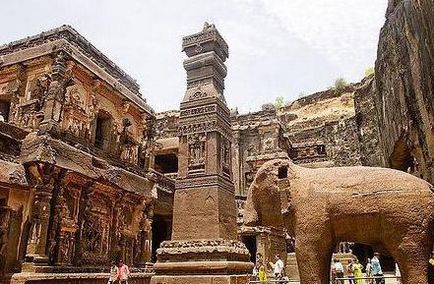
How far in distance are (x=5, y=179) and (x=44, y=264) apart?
111 inches

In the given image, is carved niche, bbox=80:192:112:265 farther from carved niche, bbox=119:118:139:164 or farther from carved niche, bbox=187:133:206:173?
carved niche, bbox=187:133:206:173

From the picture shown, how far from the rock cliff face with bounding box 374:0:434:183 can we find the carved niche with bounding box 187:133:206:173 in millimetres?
4836

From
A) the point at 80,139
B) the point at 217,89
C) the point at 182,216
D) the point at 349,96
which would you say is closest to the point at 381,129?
the point at 217,89

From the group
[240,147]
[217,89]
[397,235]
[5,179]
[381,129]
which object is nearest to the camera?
[397,235]

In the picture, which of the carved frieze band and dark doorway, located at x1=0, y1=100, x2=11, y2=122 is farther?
dark doorway, located at x1=0, y1=100, x2=11, y2=122

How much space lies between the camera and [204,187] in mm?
6887

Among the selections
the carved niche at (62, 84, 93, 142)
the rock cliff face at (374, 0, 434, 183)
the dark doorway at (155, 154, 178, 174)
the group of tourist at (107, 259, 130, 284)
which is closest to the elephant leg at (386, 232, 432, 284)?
the rock cliff face at (374, 0, 434, 183)

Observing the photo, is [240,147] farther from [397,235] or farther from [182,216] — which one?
[397,235]

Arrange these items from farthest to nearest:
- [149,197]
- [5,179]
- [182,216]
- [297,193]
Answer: [149,197] → [5,179] → [182,216] → [297,193]

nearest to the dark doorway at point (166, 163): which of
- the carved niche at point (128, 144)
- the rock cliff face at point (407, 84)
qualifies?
the carved niche at point (128, 144)

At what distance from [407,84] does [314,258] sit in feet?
22.6

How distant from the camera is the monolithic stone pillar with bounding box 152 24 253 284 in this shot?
6293 mm

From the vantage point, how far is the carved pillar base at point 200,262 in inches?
241

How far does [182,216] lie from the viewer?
6852 mm
